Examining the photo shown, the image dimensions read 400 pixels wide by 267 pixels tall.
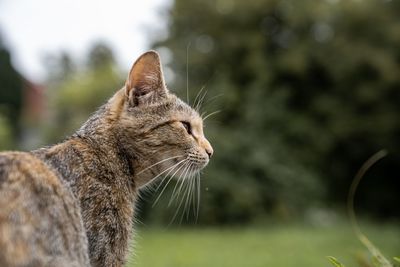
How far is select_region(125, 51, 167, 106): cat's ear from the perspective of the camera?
9.61 ft

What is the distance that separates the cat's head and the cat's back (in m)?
0.66

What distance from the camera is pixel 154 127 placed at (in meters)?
3.04

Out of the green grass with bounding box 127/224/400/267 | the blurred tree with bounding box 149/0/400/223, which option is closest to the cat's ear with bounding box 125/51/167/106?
the green grass with bounding box 127/224/400/267

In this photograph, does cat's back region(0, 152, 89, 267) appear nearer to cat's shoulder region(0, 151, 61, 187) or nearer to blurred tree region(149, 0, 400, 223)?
cat's shoulder region(0, 151, 61, 187)

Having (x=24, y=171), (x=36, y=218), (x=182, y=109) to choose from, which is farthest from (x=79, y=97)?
(x=36, y=218)

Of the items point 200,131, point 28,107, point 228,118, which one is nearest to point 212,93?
point 228,118

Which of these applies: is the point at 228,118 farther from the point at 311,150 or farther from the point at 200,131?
the point at 200,131

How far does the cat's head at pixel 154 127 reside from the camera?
299 centimetres

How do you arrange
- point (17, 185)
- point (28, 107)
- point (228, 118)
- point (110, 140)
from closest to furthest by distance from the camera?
1. point (17, 185)
2. point (110, 140)
3. point (228, 118)
4. point (28, 107)

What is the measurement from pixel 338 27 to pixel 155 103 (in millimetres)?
13109

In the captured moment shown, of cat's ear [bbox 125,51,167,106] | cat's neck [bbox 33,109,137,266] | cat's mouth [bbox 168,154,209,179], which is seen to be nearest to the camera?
cat's neck [bbox 33,109,137,266]

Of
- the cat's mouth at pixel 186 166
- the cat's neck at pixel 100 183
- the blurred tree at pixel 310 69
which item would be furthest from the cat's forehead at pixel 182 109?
the blurred tree at pixel 310 69

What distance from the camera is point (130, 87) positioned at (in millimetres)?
3023

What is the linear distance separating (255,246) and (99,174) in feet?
22.6
